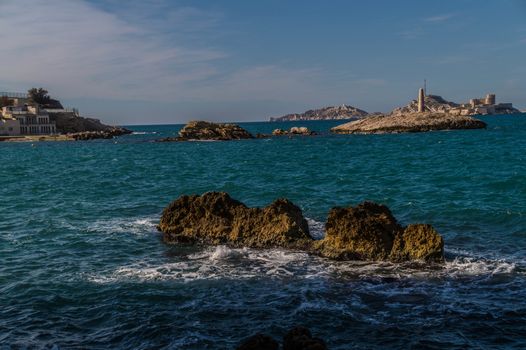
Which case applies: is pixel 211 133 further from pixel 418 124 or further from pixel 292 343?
pixel 292 343

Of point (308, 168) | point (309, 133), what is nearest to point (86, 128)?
point (309, 133)

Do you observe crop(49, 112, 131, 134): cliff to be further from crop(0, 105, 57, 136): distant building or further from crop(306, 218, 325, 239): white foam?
crop(306, 218, 325, 239): white foam

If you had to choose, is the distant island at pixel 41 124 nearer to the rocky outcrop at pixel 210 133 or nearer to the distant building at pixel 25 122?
the distant building at pixel 25 122

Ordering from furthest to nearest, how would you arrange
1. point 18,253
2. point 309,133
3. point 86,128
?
point 86,128
point 309,133
point 18,253

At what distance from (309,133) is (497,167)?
9005 centimetres

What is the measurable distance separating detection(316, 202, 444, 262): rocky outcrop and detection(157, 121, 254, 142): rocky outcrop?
10416cm

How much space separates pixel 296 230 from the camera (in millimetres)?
21562

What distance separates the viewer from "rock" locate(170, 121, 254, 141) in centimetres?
12588

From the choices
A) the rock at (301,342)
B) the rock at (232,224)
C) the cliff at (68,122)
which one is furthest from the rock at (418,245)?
the cliff at (68,122)

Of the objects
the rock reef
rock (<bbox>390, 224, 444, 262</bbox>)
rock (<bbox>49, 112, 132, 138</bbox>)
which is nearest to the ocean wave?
rock (<bbox>390, 224, 444, 262</bbox>)

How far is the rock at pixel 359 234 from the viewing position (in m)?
19.0

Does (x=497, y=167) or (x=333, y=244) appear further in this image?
(x=497, y=167)

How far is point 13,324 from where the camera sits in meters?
13.6

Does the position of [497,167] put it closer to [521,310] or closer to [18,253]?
[521,310]
